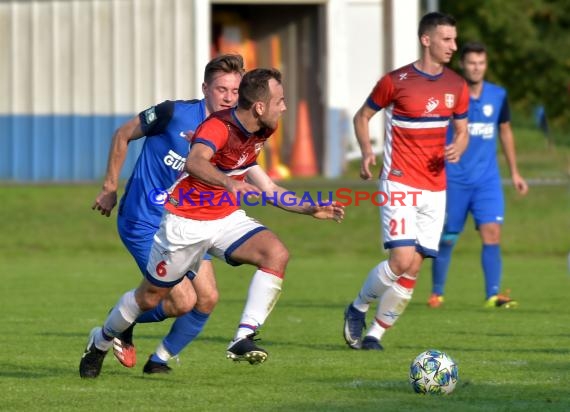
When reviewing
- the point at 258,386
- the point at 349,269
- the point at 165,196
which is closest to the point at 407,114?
the point at 165,196

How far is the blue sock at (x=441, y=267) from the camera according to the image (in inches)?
547

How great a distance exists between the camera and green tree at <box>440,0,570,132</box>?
3816 centimetres

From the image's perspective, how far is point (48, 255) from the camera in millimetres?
21062

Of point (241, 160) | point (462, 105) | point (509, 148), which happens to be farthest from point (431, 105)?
point (509, 148)

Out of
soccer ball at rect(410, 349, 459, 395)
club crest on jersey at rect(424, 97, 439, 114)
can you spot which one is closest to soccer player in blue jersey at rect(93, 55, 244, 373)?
soccer ball at rect(410, 349, 459, 395)

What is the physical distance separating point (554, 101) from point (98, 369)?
103ft

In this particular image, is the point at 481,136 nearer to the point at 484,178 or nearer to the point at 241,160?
the point at 484,178

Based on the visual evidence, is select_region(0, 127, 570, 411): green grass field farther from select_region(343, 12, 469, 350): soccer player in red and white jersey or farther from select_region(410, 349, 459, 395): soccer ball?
select_region(343, 12, 469, 350): soccer player in red and white jersey

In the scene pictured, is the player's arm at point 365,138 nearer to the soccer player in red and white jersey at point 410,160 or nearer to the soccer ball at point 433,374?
the soccer player in red and white jersey at point 410,160

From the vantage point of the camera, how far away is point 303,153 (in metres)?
27.1

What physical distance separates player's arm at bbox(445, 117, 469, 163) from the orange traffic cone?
15985 millimetres

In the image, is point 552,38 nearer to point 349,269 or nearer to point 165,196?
point 349,269

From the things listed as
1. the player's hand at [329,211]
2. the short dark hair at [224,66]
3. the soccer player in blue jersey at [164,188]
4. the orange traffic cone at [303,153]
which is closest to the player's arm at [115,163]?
the soccer player in blue jersey at [164,188]

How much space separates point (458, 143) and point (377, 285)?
1.27 metres
